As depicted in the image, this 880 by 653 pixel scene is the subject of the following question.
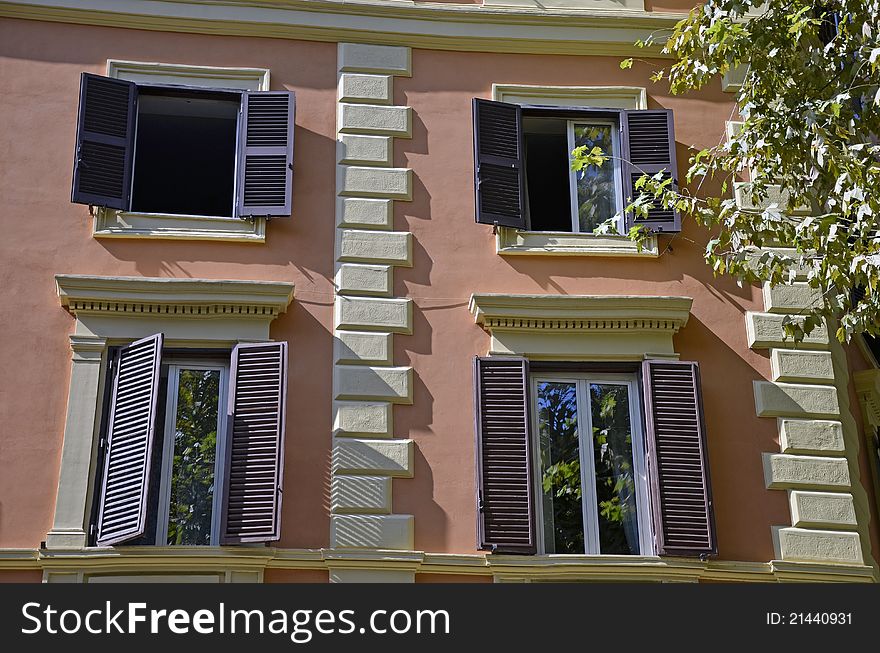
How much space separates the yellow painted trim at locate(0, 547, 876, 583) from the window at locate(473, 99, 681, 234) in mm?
3463

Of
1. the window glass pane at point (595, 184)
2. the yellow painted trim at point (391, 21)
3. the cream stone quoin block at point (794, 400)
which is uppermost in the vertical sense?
the yellow painted trim at point (391, 21)

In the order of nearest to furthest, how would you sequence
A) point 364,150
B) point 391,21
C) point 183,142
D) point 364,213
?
point 364,213
point 364,150
point 391,21
point 183,142

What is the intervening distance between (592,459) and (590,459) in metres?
0.02

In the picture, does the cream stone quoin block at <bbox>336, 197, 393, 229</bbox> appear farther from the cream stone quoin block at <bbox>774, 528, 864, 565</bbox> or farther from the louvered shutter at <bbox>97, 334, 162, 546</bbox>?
the cream stone quoin block at <bbox>774, 528, 864, 565</bbox>

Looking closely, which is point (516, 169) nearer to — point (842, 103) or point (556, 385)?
point (556, 385)

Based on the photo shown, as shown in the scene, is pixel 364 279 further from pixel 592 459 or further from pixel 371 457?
pixel 592 459

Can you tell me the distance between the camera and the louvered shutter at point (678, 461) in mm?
12430

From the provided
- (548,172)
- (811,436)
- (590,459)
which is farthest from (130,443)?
(811,436)

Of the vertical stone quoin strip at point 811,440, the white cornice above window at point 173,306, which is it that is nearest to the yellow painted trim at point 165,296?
the white cornice above window at point 173,306

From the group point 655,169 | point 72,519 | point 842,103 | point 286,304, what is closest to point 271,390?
point 286,304

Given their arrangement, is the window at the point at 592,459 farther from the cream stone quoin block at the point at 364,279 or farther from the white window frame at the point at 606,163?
the white window frame at the point at 606,163

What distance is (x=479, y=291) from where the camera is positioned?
13461 millimetres

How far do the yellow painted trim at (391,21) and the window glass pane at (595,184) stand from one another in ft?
2.98

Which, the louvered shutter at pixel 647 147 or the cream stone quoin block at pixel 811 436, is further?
the louvered shutter at pixel 647 147
